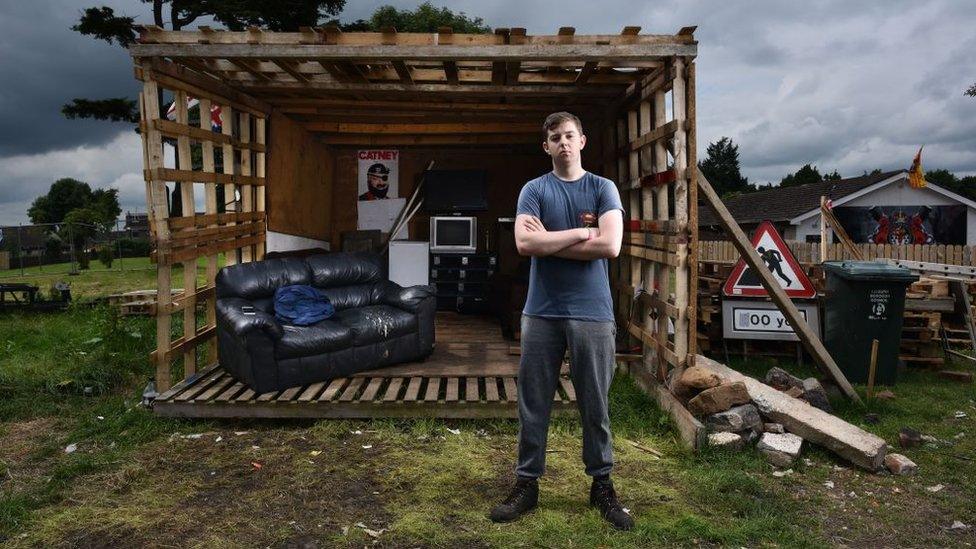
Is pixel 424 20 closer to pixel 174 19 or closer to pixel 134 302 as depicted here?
pixel 174 19

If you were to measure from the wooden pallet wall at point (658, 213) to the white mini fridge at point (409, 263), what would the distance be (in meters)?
2.86

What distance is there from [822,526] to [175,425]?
14.9ft

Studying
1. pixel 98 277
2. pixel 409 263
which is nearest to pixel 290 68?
pixel 409 263

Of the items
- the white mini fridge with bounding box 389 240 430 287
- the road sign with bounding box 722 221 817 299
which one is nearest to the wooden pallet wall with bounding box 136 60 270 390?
the white mini fridge with bounding box 389 240 430 287

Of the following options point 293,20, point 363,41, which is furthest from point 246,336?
point 293,20

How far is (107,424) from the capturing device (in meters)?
4.83

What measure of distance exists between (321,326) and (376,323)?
499mm

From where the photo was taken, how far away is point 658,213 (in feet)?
17.4

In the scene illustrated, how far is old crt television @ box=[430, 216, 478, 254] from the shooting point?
838cm

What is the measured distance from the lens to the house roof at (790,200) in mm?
24766

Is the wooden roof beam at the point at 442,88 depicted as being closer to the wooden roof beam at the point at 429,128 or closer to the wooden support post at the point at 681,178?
the wooden support post at the point at 681,178

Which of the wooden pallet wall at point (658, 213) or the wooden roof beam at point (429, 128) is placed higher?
the wooden roof beam at point (429, 128)

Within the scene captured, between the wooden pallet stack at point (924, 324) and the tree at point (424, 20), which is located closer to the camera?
the wooden pallet stack at point (924, 324)

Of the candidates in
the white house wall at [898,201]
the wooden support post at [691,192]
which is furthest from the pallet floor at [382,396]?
the white house wall at [898,201]
